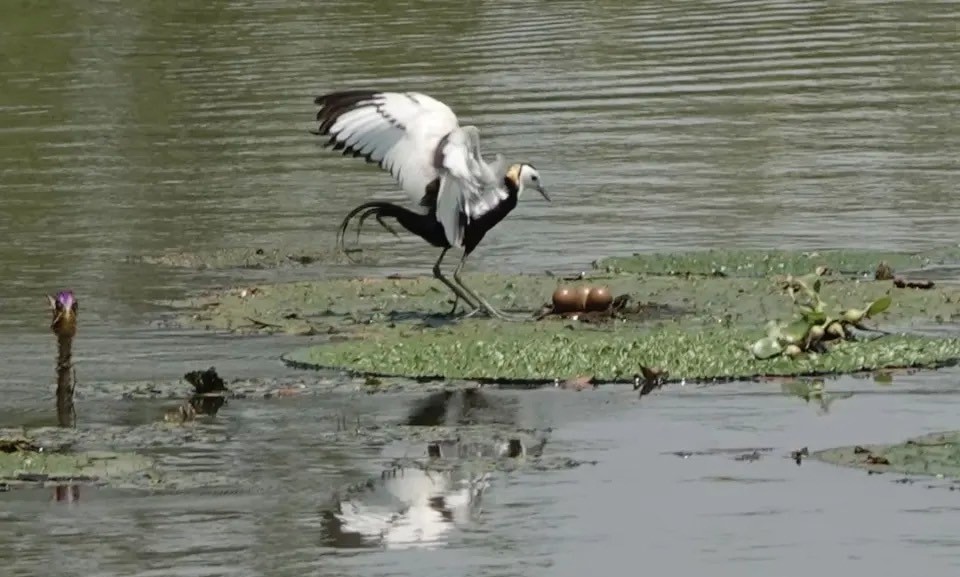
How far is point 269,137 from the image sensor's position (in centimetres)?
2509

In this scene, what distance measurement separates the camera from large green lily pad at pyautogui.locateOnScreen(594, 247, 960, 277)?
615 inches

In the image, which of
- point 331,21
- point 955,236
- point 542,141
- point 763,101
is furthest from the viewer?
point 331,21

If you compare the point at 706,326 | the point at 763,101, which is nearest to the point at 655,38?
→ the point at 763,101

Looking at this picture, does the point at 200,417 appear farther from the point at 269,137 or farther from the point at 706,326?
the point at 269,137

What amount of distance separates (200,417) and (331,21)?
2655 cm

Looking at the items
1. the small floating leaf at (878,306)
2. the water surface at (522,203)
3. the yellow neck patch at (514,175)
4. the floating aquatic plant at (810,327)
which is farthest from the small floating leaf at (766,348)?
the yellow neck patch at (514,175)

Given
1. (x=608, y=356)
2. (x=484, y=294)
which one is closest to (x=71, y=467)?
(x=608, y=356)

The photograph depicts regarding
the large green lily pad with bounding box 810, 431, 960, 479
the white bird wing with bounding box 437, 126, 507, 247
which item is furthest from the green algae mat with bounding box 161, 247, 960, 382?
the large green lily pad with bounding box 810, 431, 960, 479

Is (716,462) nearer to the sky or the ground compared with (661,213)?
nearer to the ground

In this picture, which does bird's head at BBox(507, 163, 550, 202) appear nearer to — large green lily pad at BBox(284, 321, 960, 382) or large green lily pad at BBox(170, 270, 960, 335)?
large green lily pad at BBox(170, 270, 960, 335)

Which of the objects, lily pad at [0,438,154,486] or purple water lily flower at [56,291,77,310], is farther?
purple water lily flower at [56,291,77,310]

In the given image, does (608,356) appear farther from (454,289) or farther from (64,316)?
(64,316)

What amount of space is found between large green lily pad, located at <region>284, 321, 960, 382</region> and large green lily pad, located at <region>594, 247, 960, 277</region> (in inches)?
91.8

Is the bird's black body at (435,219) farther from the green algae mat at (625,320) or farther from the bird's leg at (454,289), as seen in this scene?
the green algae mat at (625,320)
